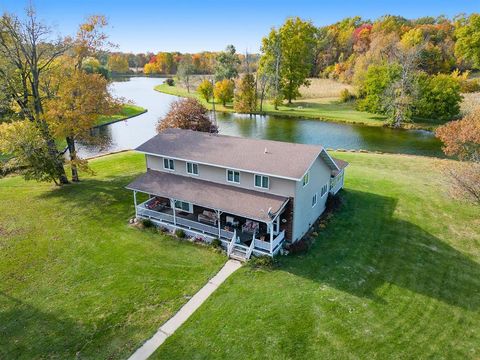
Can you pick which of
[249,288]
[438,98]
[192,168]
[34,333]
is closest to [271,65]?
[438,98]

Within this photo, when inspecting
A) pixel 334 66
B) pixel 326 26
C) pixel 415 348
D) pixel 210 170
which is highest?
pixel 326 26

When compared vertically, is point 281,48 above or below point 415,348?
above

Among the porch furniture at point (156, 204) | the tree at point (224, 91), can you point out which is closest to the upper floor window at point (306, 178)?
the porch furniture at point (156, 204)

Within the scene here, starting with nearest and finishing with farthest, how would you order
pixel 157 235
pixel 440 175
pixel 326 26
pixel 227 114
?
pixel 157 235 → pixel 440 175 → pixel 227 114 → pixel 326 26

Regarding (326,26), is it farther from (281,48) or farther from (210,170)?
(210,170)

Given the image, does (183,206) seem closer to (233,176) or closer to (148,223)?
(148,223)

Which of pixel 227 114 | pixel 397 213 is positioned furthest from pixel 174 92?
pixel 397 213

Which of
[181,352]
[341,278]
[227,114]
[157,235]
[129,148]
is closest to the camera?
[181,352]
